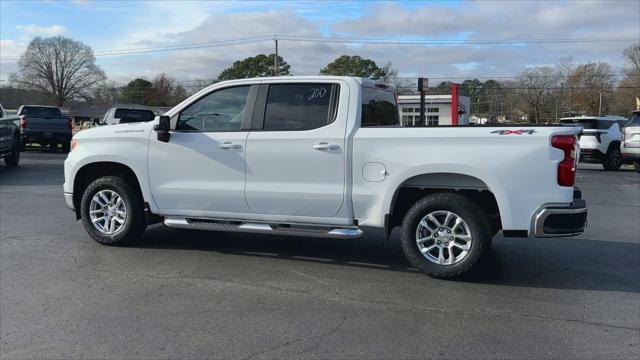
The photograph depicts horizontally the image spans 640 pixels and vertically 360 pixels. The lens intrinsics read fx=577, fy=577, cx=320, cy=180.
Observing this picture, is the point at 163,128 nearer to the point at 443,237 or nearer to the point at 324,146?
the point at 324,146

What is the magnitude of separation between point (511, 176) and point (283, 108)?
2.47m

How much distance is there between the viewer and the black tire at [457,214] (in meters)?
5.48

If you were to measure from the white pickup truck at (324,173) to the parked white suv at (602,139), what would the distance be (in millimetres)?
13990

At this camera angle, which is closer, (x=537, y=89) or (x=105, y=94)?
(x=537, y=89)

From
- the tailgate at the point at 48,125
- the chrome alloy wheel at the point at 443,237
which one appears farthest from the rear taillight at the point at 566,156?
the tailgate at the point at 48,125

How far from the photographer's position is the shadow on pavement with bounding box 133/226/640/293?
5.83m

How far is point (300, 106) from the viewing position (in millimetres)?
6207

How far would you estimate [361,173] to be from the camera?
19.0 feet

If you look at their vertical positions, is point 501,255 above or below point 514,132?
below

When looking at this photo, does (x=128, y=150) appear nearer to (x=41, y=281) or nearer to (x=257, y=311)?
(x=41, y=281)

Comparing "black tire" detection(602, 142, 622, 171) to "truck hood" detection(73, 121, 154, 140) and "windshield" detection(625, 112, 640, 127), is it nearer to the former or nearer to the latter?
"windshield" detection(625, 112, 640, 127)

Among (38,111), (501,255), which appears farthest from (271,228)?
(38,111)

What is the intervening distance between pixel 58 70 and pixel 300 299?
109865mm

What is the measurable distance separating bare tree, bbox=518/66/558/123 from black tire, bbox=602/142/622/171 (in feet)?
161
